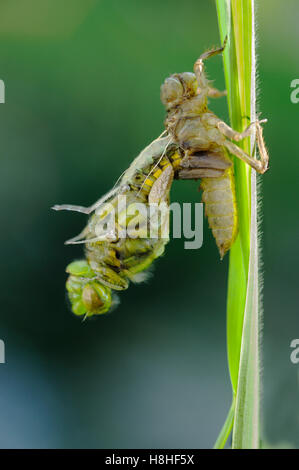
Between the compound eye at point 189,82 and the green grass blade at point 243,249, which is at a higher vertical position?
the compound eye at point 189,82

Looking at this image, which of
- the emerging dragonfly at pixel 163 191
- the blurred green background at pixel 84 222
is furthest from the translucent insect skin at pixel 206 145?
the blurred green background at pixel 84 222

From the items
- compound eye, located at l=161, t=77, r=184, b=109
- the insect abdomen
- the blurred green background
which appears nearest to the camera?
the insect abdomen

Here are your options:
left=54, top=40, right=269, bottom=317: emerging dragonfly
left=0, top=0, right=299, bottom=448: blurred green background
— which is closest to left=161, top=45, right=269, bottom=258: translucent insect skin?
left=54, top=40, right=269, bottom=317: emerging dragonfly

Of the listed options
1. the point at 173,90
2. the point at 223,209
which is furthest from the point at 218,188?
the point at 173,90

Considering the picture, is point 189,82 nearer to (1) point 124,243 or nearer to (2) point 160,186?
(2) point 160,186

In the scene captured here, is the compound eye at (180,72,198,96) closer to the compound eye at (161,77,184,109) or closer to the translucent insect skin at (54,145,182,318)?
the compound eye at (161,77,184,109)

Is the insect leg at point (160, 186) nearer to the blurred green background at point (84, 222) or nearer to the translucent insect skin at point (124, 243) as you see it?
the translucent insect skin at point (124, 243)

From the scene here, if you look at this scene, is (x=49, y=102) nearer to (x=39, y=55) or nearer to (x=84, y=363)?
(x=39, y=55)
